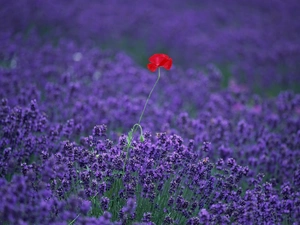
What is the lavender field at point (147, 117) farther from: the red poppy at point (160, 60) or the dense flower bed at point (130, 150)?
the red poppy at point (160, 60)

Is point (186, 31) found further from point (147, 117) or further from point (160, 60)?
point (160, 60)

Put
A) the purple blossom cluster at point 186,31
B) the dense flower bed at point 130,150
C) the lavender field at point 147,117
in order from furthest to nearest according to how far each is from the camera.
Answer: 1. the purple blossom cluster at point 186,31
2. the lavender field at point 147,117
3. the dense flower bed at point 130,150

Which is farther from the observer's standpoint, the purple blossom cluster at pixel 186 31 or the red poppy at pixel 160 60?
the purple blossom cluster at pixel 186 31

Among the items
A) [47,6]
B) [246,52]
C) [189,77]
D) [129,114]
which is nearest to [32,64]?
[129,114]

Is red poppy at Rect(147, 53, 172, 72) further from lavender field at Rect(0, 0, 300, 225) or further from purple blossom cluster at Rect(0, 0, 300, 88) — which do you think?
purple blossom cluster at Rect(0, 0, 300, 88)

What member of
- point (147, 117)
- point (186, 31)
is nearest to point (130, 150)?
point (147, 117)

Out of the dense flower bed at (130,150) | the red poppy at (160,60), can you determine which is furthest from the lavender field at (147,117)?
the red poppy at (160,60)
